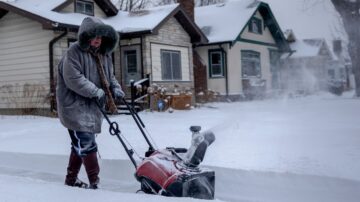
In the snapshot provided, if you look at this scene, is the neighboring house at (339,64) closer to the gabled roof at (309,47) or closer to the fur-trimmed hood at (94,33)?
the gabled roof at (309,47)

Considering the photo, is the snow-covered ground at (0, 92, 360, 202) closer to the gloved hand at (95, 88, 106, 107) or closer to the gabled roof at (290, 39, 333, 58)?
the gloved hand at (95, 88, 106, 107)

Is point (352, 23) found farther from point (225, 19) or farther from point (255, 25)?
point (225, 19)

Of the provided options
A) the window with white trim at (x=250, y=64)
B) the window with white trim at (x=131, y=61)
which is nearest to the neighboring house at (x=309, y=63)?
the window with white trim at (x=250, y=64)

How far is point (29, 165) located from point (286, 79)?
26861 millimetres

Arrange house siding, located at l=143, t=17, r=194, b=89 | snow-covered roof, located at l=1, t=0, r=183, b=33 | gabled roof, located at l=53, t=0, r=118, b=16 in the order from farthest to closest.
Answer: gabled roof, located at l=53, t=0, r=118, b=16, house siding, located at l=143, t=17, r=194, b=89, snow-covered roof, located at l=1, t=0, r=183, b=33

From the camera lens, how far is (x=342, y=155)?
6320 millimetres

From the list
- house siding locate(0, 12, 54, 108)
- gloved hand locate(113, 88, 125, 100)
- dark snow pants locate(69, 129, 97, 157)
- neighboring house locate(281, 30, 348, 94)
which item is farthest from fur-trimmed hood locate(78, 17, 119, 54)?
neighboring house locate(281, 30, 348, 94)

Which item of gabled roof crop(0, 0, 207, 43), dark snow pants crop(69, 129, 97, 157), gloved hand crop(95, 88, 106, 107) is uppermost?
gabled roof crop(0, 0, 207, 43)

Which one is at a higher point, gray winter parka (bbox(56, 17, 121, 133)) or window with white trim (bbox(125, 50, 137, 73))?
window with white trim (bbox(125, 50, 137, 73))

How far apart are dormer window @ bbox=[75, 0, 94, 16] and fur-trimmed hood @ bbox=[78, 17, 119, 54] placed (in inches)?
515

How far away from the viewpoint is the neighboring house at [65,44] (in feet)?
49.0

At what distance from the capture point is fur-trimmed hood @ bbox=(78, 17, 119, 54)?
4500 mm

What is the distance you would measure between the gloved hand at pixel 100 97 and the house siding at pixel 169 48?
12.6 m

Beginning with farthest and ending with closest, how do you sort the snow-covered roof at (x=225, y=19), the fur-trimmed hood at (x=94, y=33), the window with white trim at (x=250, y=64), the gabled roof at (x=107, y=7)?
the window with white trim at (x=250, y=64)
the snow-covered roof at (x=225, y=19)
the gabled roof at (x=107, y=7)
the fur-trimmed hood at (x=94, y=33)
